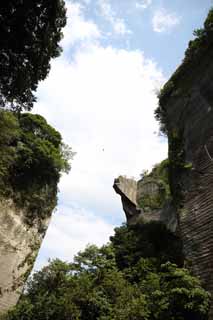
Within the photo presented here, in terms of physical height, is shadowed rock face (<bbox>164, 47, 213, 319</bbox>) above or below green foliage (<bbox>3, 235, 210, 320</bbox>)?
above

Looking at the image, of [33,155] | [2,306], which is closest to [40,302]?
[2,306]

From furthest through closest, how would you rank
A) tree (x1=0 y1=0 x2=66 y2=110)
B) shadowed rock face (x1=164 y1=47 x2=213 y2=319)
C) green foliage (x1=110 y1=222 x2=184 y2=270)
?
green foliage (x1=110 y1=222 x2=184 y2=270)
shadowed rock face (x1=164 y1=47 x2=213 y2=319)
tree (x1=0 y1=0 x2=66 y2=110)

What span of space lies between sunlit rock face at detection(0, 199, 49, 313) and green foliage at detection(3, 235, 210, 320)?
4.65 meters

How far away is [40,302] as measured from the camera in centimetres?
1078

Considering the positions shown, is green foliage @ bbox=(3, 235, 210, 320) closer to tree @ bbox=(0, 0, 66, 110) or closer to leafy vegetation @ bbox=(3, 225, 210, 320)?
leafy vegetation @ bbox=(3, 225, 210, 320)

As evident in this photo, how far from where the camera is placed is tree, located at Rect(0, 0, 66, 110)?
9.33 metres

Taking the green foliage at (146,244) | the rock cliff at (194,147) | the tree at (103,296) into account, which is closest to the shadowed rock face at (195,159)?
the rock cliff at (194,147)

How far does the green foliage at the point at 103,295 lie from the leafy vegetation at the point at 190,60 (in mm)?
9126

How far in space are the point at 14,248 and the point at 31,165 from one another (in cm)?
578

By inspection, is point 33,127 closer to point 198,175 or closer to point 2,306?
point 2,306

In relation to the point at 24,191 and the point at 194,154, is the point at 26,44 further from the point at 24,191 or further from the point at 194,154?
the point at 24,191

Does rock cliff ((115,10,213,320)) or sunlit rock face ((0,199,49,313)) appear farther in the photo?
sunlit rock face ((0,199,49,313))

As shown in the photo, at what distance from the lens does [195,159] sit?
12742 mm

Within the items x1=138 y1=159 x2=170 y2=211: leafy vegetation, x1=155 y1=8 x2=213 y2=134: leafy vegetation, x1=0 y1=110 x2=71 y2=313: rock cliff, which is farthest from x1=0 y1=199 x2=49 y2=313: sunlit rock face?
x1=155 y1=8 x2=213 y2=134: leafy vegetation
